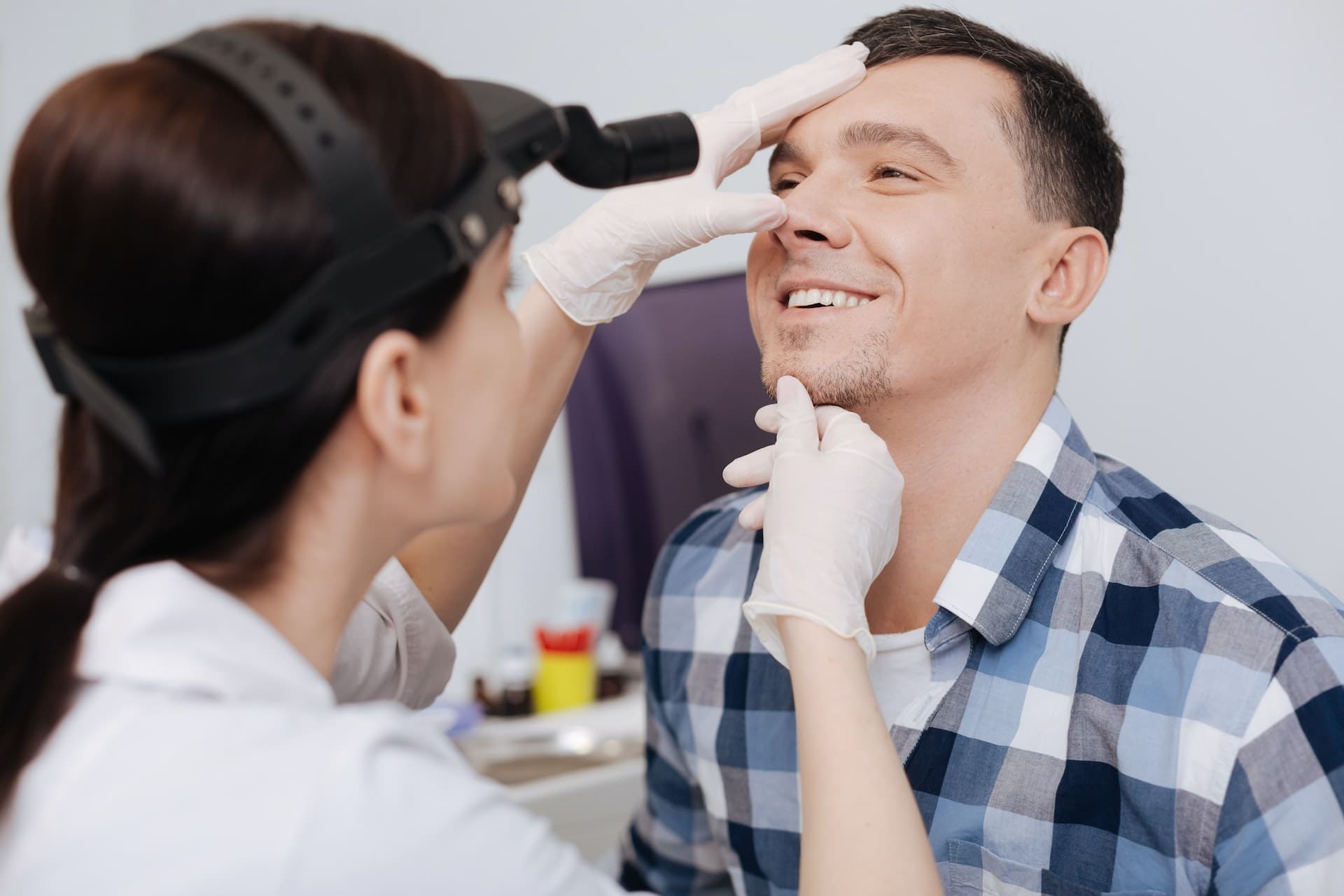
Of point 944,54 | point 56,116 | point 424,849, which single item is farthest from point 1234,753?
point 56,116

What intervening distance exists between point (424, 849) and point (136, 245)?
366 millimetres

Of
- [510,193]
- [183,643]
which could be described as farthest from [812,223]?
[183,643]

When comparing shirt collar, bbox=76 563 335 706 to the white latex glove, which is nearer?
shirt collar, bbox=76 563 335 706

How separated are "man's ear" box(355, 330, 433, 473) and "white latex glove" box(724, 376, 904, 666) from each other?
0.37 meters

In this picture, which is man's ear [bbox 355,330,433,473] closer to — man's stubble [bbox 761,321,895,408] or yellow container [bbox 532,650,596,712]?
man's stubble [bbox 761,321,895,408]

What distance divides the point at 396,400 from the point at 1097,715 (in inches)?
28.2

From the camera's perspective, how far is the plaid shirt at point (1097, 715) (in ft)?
2.93

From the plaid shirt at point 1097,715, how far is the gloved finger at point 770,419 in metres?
0.23

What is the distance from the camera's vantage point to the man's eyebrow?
1.20 metres

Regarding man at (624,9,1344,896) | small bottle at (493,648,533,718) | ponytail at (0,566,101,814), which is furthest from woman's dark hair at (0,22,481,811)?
small bottle at (493,648,533,718)

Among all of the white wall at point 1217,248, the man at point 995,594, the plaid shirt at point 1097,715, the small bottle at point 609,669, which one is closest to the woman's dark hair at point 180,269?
the plaid shirt at point 1097,715

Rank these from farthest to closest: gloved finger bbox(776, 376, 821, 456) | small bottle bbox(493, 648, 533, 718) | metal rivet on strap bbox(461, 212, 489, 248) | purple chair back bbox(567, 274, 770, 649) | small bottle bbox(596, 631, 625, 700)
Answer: small bottle bbox(596, 631, 625, 700) < small bottle bbox(493, 648, 533, 718) < purple chair back bbox(567, 274, 770, 649) < gloved finger bbox(776, 376, 821, 456) < metal rivet on strap bbox(461, 212, 489, 248)

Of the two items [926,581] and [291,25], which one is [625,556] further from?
[291,25]

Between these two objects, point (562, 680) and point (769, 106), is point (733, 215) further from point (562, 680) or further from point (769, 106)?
point (562, 680)
